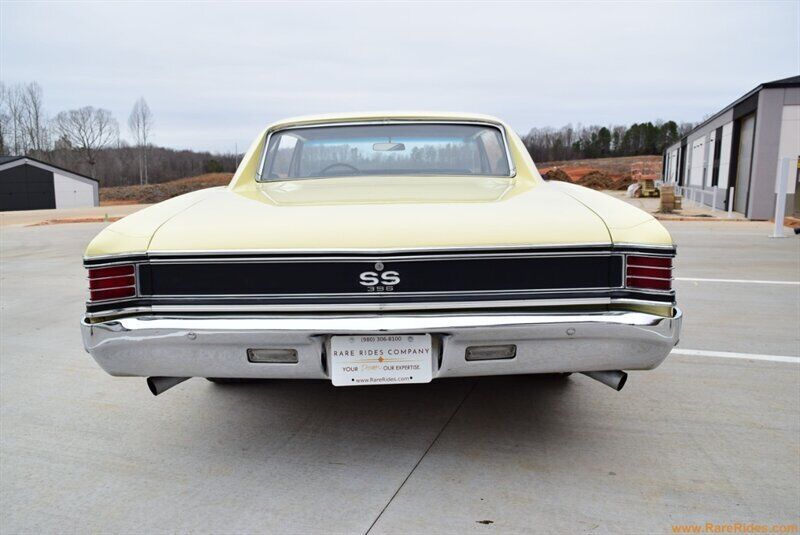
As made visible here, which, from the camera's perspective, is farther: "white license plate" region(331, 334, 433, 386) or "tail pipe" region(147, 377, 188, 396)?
"tail pipe" region(147, 377, 188, 396)

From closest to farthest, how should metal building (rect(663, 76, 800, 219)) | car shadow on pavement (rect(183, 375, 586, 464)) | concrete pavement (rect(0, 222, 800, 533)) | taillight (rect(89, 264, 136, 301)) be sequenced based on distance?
concrete pavement (rect(0, 222, 800, 533))
taillight (rect(89, 264, 136, 301))
car shadow on pavement (rect(183, 375, 586, 464))
metal building (rect(663, 76, 800, 219))

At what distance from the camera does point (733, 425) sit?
3.12 meters

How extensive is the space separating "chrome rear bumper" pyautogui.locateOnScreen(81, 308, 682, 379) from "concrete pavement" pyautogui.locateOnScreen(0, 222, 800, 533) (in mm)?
496

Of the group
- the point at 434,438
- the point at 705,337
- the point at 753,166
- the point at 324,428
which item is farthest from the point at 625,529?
the point at 753,166

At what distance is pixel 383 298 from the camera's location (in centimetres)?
239

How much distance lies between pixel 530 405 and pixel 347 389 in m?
1.04

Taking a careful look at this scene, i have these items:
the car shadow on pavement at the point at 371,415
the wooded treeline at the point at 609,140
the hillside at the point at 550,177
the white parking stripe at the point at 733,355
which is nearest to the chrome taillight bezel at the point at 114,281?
the car shadow on pavement at the point at 371,415

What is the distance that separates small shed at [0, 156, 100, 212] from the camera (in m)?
40.3

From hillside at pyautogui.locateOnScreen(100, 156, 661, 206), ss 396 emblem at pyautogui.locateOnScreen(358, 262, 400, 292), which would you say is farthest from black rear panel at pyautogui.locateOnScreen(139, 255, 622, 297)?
hillside at pyautogui.locateOnScreen(100, 156, 661, 206)

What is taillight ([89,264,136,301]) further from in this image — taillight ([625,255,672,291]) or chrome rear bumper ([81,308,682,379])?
taillight ([625,255,672,291])

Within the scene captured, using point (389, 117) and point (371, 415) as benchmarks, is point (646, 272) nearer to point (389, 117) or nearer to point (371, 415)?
point (371, 415)

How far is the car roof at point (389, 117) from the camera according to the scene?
3.88 metres

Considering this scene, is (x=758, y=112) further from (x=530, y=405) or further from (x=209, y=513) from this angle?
(x=209, y=513)
